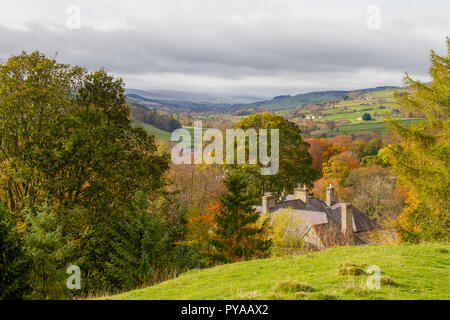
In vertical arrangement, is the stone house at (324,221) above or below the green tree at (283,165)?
below

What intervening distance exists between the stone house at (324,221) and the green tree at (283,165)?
11.6ft

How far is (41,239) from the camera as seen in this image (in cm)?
1147

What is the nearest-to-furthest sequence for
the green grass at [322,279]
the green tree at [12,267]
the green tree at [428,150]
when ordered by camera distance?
1. the green grass at [322,279]
2. the green tree at [12,267]
3. the green tree at [428,150]

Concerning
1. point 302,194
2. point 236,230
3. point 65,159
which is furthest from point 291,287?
point 302,194

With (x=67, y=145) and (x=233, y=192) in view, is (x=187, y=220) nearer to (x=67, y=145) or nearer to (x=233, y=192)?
(x=233, y=192)

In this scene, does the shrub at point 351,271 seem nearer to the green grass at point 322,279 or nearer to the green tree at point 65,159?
the green grass at point 322,279

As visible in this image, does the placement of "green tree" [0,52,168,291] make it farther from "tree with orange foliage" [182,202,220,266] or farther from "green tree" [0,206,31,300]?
"tree with orange foliage" [182,202,220,266]

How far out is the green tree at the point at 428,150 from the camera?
62.4 ft

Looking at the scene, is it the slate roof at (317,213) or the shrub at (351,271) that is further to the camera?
the slate roof at (317,213)

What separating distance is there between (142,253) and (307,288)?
10.0m

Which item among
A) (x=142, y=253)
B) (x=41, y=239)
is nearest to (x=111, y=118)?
(x=142, y=253)

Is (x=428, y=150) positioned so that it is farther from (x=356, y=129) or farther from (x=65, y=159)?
(x=356, y=129)

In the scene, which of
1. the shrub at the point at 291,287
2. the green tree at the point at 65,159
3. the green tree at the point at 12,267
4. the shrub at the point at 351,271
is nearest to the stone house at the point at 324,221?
the green tree at the point at 65,159
